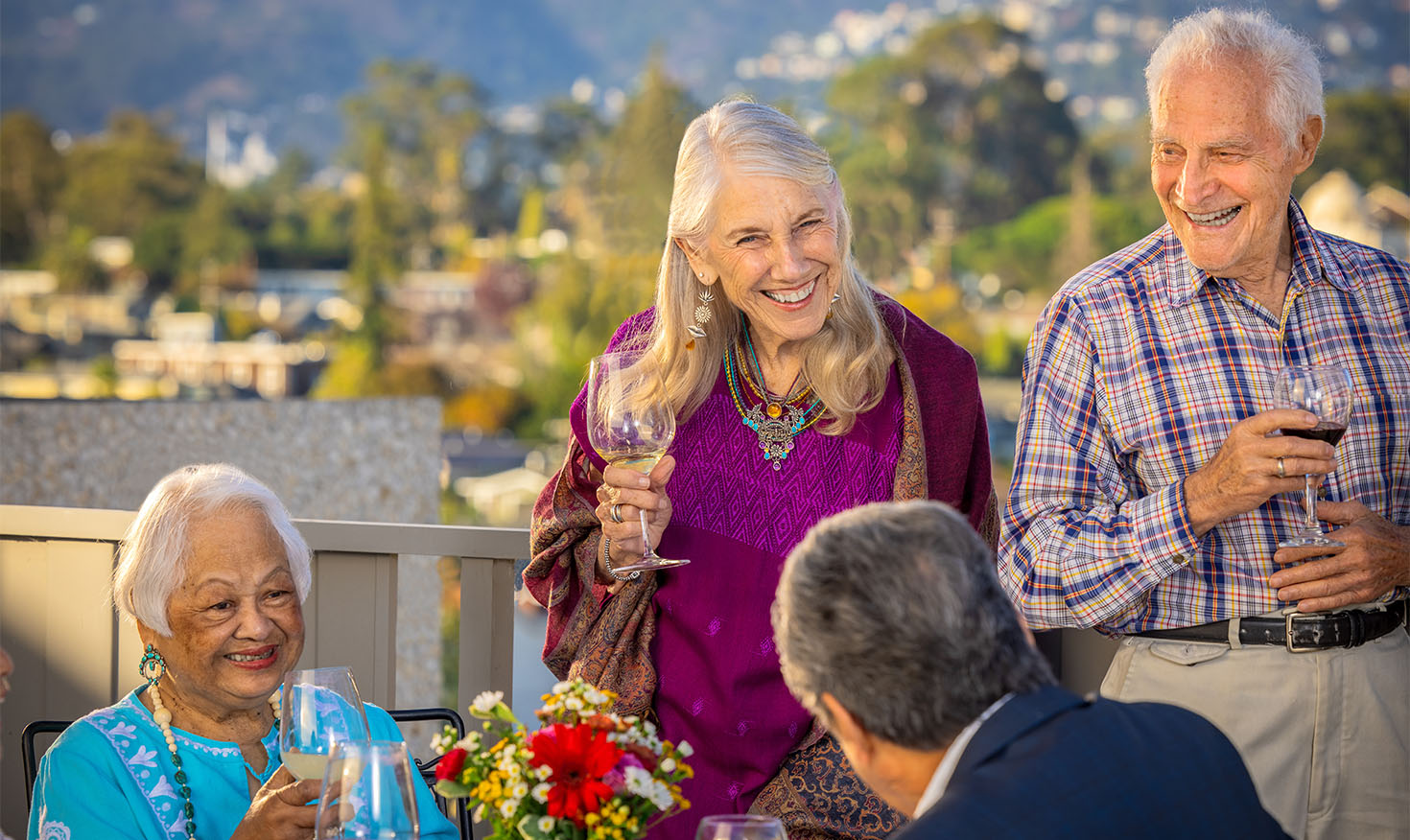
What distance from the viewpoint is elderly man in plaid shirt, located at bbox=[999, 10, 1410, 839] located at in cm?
206

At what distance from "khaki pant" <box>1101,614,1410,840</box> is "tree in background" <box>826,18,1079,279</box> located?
113 feet

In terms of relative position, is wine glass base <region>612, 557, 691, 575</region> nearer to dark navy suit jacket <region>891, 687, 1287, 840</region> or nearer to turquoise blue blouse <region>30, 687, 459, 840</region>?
turquoise blue blouse <region>30, 687, 459, 840</region>

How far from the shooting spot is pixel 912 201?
125 ft

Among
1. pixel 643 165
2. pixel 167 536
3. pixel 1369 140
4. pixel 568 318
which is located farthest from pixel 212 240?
pixel 167 536

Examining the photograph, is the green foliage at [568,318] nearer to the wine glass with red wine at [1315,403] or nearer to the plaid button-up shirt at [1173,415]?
the plaid button-up shirt at [1173,415]

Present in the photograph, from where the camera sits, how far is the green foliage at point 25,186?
1547 inches

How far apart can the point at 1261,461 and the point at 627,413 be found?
84 cm

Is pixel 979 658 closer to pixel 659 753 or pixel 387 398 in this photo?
pixel 659 753

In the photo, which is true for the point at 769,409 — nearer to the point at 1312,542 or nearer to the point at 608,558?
the point at 608,558

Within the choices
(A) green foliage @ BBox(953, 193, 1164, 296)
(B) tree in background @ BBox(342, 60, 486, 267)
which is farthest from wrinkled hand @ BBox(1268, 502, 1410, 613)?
(B) tree in background @ BBox(342, 60, 486, 267)

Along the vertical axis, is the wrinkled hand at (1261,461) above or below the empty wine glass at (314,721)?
above

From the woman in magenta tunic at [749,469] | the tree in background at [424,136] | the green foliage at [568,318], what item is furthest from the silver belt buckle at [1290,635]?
the tree in background at [424,136]

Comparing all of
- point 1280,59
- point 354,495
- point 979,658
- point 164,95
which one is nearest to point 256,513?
point 979,658

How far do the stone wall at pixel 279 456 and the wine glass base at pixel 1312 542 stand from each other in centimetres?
564
